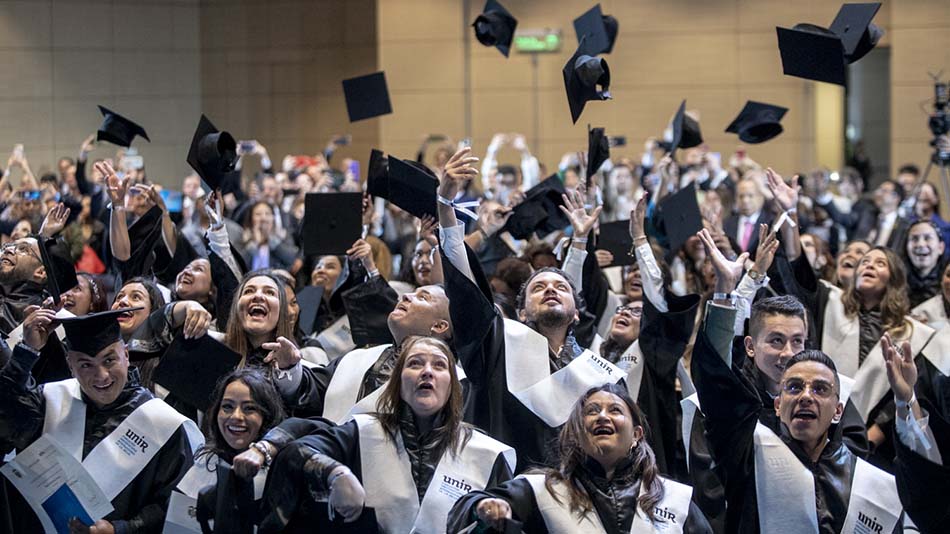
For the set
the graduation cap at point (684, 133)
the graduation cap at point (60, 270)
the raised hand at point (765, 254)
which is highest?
the graduation cap at point (684, 133)

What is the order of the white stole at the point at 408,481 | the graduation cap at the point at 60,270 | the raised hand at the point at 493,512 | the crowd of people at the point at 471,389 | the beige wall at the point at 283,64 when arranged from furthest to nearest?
the beige wall at the point at 283,64, the graduation cap at the point at 60,270, the white stole at the point at 408,481, the crowd of people at the point at 471,389, the raised hand at the point at 493,512

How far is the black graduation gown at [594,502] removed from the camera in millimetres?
4012

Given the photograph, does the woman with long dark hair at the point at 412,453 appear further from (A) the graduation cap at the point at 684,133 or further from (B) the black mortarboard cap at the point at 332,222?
(A) the graduation cap at the point at 684,133

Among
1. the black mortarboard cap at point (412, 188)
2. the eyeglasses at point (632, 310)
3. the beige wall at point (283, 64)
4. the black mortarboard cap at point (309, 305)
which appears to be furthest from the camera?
the beige wall at point (283, 64)

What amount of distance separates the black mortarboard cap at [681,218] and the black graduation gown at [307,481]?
3.40 meters

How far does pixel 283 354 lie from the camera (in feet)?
17.0

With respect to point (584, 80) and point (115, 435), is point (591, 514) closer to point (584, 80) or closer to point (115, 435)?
point (115, 435)

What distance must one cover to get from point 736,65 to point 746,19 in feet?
2.30

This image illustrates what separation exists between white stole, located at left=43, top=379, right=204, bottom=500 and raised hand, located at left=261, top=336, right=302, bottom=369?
0.45m

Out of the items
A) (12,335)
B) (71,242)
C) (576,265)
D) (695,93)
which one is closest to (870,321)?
(576,265)

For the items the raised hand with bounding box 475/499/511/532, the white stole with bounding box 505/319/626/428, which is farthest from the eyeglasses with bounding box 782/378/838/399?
the raised hand with bounding box 475/499/511/532

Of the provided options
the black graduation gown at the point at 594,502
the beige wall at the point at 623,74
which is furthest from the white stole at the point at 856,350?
the beige wall at the point at 623,74

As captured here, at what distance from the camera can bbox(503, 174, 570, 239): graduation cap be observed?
8.05 m

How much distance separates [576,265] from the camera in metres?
6.82
